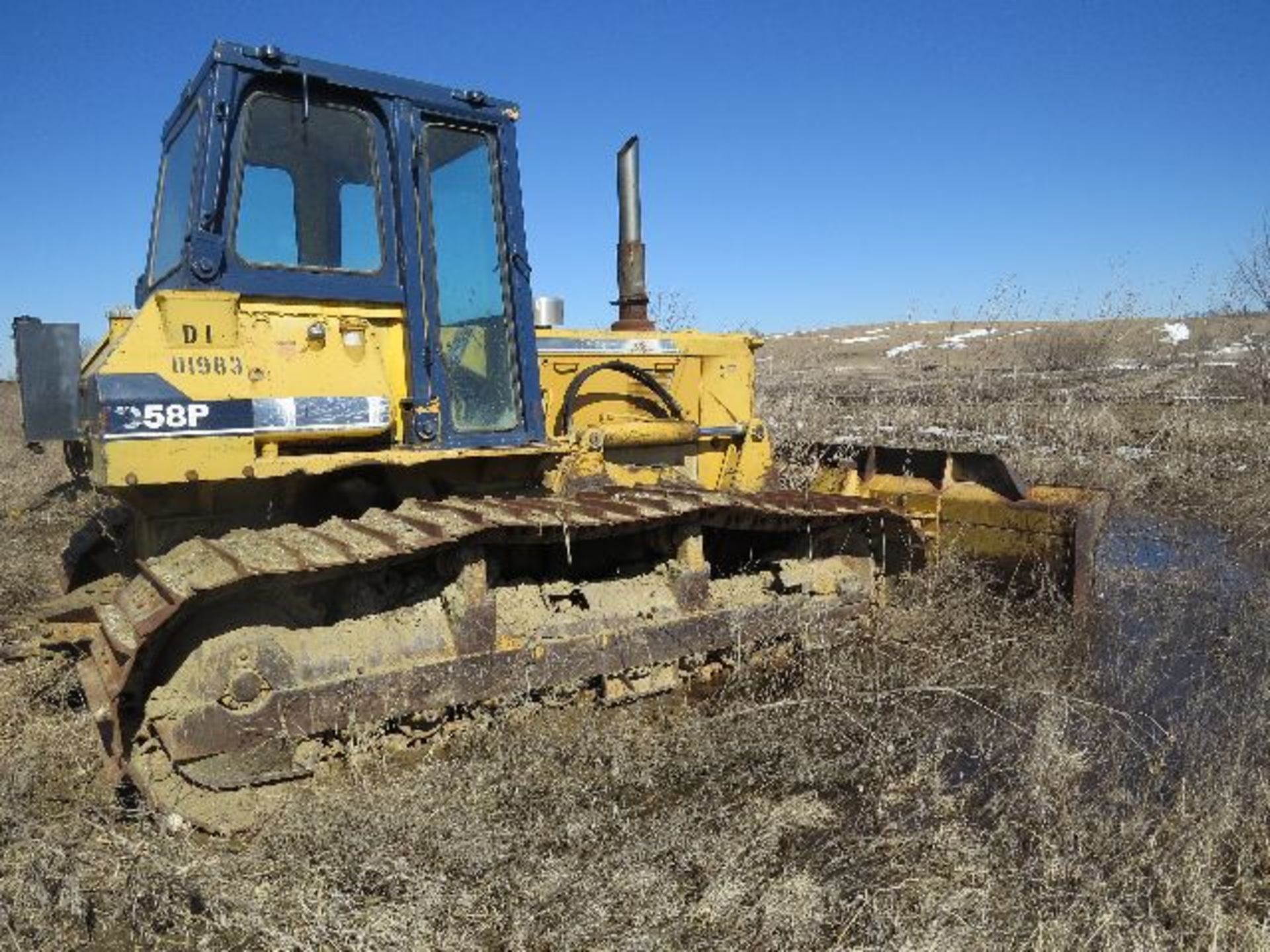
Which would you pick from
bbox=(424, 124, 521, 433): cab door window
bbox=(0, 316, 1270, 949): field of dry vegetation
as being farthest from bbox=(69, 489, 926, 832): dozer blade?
bbox=(424, 124, 521, 433): cab door window

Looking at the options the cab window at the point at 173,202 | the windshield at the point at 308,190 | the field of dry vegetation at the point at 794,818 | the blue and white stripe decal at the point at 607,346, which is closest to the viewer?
the field of dry vegetation at the point at 794,818

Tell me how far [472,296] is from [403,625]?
160 cm

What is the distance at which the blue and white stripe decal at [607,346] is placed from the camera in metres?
5.47

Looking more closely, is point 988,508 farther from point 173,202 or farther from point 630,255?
point 173,202

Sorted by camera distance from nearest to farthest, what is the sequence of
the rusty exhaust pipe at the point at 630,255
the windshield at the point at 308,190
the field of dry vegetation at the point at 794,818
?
the field of dry vegetation at the point at 794,818, the windshield at the point at 308,190, the rusty exhaust pipe at the point at 630,255

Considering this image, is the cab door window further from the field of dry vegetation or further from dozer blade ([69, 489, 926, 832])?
A: the field of dry vegetation

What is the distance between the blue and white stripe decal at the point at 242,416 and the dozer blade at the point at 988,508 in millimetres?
2910

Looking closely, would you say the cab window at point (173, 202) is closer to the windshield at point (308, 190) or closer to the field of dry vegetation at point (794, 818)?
the windshield at point (308, 190)

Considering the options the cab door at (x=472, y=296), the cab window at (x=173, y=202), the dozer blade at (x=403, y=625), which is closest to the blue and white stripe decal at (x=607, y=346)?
the cab door at (x=472, y=296)

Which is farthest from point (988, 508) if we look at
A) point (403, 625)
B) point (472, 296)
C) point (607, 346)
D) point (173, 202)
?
point (173, 202)

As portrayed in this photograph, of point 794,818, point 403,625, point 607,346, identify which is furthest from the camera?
point 607,346

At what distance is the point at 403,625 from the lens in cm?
406

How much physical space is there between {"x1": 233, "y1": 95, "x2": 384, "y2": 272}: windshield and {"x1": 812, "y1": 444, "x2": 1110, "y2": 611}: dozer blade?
311 centimetres

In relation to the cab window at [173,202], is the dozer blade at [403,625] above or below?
below
